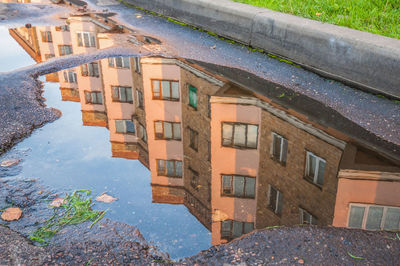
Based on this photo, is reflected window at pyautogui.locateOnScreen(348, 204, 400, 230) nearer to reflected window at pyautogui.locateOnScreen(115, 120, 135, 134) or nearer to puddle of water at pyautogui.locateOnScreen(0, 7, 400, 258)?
puddle of water at pyautogui.locateOnScreen(0, 7, 400, 258)

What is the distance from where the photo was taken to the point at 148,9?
34.6 ft

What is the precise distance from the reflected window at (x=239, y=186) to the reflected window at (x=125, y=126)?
5.06 ft

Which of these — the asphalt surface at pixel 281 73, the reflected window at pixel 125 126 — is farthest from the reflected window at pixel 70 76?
the asphalt surface at pixel 281 73

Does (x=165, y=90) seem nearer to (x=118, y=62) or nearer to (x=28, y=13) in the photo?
(x=118, y=62)

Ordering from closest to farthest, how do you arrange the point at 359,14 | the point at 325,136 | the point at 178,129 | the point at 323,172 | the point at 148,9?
the point at 323,172 → the point at 325,136 → the point at 178,129 → the point at 359,14 → the point at 148,9

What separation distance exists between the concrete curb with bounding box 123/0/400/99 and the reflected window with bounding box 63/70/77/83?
3.12 metres

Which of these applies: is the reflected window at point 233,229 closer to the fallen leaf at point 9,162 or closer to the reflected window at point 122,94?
the fallen leaf at point 9,162

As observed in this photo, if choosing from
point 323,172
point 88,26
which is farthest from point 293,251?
point 88,26

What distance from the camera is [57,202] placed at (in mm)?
3660

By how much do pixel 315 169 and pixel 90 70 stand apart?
425cm

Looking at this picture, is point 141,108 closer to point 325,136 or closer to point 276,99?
point 276,99

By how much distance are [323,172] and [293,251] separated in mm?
1242

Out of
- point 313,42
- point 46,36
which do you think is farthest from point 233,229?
point 46,36

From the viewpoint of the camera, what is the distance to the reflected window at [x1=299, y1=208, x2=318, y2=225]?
338 centimetres
